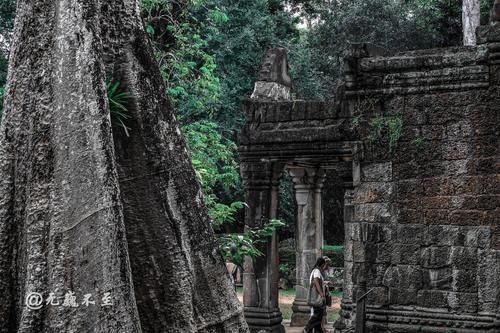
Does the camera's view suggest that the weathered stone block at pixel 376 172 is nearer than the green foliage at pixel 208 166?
No

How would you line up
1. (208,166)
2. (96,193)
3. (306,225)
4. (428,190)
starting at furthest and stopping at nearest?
(306,225) < (208,166) < (428,190) < (96,193)

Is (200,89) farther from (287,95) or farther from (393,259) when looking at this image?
(393,259)

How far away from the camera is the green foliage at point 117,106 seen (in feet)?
9.52

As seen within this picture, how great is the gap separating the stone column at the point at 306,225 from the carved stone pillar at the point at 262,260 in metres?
2.98

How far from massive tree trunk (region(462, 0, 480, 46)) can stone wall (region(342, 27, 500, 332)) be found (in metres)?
9.93

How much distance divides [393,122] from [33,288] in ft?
22.0

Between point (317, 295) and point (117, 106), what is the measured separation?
27.9 feet

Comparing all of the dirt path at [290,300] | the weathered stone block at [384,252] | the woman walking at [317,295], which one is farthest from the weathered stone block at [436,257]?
the dirt path at [290,300]

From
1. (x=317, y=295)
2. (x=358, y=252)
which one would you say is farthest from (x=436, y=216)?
(x=317, y=295)

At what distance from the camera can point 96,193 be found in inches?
95.6

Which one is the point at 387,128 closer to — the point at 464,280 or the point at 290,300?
the point at 464,280

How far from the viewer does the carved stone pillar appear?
1121cm

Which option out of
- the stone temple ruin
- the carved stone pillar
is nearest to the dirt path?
the carved stone pillar

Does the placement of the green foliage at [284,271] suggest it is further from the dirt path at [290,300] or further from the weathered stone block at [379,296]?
the weathered stone block at [379,296]
